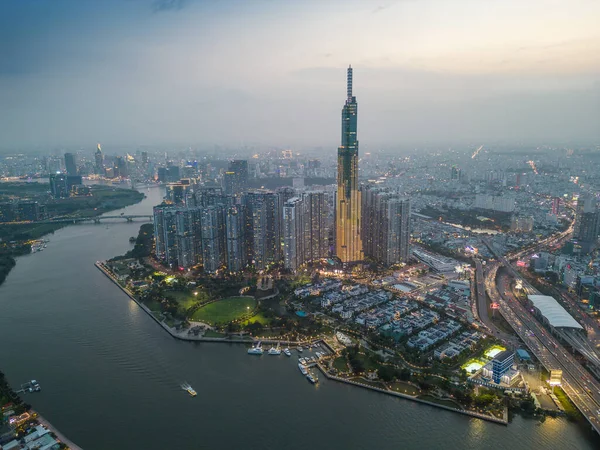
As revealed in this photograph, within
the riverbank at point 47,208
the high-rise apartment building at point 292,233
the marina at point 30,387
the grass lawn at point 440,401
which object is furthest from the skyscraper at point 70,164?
the grass lawn at point 440,401

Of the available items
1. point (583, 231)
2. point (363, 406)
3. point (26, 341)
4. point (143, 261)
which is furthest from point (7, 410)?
point (583, 231)

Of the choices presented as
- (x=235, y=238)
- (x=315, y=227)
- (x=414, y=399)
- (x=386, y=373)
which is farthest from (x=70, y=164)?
(x=414, y=399)

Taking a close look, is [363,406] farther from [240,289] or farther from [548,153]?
[548,153]

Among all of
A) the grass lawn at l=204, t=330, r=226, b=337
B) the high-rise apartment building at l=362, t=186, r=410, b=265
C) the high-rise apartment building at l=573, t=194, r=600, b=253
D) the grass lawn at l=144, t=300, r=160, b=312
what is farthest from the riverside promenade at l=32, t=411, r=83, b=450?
the high-rise apartment building at l=573, t=194, r=600, b=253

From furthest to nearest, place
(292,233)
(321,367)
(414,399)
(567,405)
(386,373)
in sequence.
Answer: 1. (292,233)
2. (321,367)
3. (386,373)
4. (414,399)
5. (567,405)

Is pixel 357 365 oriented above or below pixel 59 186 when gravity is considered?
below

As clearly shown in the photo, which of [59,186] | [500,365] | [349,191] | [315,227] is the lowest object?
[500,365]

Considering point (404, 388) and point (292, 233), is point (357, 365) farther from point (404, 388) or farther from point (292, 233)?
point (292, 233)

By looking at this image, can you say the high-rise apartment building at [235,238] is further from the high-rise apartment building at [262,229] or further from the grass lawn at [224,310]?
the grass lawn at [224,310]
